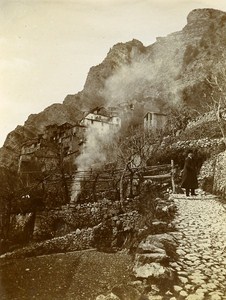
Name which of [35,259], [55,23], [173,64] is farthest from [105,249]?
[173,64]

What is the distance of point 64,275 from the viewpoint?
2.80m

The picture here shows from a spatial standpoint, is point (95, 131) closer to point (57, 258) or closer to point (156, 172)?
point (156, 172)

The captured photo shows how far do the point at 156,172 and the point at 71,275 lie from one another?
121 cm

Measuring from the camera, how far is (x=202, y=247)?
2.68 m

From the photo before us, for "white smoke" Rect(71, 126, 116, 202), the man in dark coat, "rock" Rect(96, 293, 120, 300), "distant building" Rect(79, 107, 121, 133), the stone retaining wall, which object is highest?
"distant building" Rect(79, 107, 121, 133)

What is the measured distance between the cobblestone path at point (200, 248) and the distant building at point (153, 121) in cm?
100

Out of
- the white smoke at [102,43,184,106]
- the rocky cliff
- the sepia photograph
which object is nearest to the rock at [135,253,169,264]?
the sepia photograph

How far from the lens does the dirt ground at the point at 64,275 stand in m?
2.63

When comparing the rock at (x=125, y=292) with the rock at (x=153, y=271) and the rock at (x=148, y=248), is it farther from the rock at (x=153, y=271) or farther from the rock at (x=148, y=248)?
the rock at (x=148, y=248)

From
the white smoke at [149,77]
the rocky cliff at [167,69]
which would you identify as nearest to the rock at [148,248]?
the rocky cliff at [167,69]

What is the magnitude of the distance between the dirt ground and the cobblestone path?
1.43ft

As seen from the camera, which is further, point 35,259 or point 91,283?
point 35,259

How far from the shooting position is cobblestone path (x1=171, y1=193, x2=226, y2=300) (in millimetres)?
2404

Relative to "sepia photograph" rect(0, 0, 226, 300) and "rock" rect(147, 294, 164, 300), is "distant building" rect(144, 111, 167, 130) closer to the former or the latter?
"sepia photograph" rect(0, 0, 226, 300)
